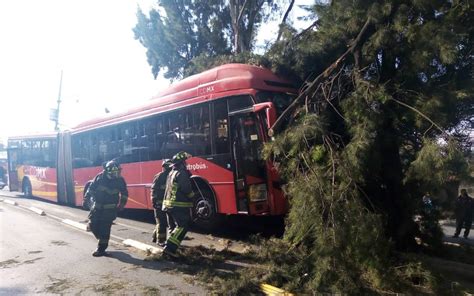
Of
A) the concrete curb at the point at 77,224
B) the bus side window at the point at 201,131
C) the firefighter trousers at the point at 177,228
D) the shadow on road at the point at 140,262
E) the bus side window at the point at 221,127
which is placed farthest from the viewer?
the concrete curb at the point at 77,224

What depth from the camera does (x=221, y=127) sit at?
8.38 m

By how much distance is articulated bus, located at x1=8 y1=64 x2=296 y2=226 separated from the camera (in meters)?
7.70

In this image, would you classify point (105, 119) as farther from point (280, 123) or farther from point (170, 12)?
point (170, 12)

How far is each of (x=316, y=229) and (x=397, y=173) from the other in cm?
222

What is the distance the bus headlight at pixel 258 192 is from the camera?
25.0 ft

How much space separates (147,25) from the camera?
75.2 feet

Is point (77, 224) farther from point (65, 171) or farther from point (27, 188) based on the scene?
point (27, 188)

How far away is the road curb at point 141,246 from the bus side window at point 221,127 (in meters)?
2.32

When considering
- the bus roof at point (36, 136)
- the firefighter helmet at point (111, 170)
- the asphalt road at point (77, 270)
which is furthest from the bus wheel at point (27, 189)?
the firefighter helmet at point (111, 170)

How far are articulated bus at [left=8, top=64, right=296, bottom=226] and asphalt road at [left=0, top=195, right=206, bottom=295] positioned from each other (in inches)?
78.6

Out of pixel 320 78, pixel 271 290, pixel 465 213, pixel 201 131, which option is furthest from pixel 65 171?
pixel 465 213

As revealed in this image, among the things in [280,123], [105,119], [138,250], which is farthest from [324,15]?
[105,119]

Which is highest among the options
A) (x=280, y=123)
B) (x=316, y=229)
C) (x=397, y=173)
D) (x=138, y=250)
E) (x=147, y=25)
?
(x=147, y=25)

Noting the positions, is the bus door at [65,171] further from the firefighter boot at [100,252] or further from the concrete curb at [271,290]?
the concrete curb at [271,290]
